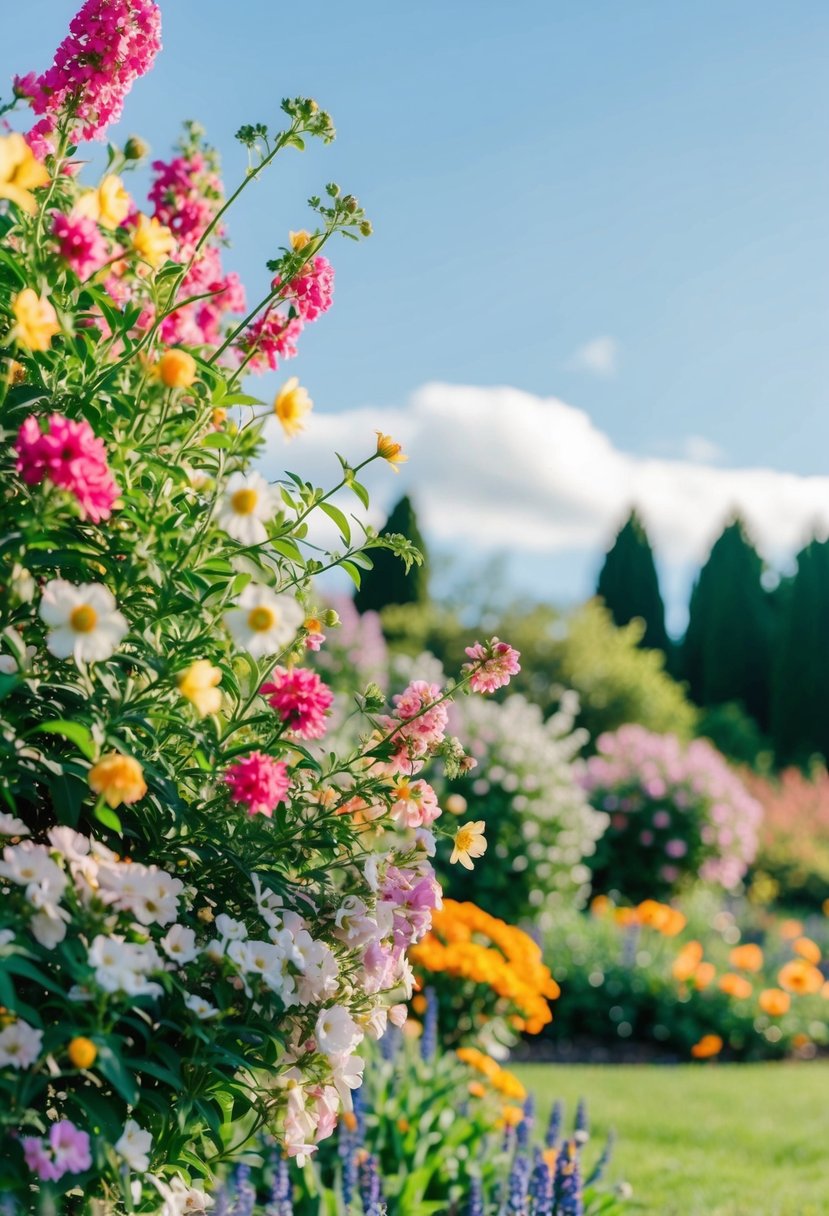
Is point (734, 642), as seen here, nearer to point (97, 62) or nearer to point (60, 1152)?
point (97, 62)

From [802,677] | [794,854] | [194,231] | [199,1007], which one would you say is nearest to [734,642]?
[802,677]

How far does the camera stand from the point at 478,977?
4.45m

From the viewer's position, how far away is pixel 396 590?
2198 centimetres

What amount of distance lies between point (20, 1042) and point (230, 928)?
33 centimetres

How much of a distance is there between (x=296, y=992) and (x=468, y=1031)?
11.4ft

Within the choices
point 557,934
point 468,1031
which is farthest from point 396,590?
point 468,1031

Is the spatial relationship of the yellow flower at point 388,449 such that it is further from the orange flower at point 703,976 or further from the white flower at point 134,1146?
the orange flower at point 703,976

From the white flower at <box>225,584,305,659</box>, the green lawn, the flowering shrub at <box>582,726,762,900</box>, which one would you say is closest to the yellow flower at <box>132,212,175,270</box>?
the white flower at <box>225,584,305,659</box>

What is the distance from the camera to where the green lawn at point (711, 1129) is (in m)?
4.16

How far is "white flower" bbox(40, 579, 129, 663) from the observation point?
148cm

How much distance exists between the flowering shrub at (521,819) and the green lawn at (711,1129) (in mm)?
1542

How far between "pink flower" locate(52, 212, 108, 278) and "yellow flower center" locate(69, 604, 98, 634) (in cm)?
50

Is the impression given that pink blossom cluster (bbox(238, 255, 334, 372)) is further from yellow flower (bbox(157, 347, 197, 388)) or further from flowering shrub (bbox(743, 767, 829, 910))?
flowering shrub (bbox(743, 767, 829, 910))

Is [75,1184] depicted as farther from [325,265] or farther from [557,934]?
[557,934]
